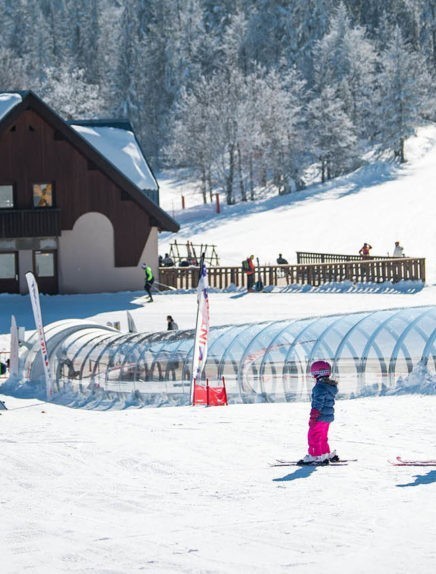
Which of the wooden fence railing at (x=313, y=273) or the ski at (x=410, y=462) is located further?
the wooden fence railing at (x=313, y=273)

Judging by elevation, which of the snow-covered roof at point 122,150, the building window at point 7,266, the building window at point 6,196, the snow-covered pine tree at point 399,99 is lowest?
the building window at point 7,266

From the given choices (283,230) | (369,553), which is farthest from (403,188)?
(369,553)

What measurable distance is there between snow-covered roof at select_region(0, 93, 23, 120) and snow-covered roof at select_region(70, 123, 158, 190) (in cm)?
604

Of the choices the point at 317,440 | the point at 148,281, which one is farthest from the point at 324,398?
the point at 148,281

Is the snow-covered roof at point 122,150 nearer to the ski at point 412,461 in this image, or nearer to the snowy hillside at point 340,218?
the snowy hillside at point 340,218

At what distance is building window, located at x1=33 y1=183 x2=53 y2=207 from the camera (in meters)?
45.9

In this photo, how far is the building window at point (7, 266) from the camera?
45.2 metres

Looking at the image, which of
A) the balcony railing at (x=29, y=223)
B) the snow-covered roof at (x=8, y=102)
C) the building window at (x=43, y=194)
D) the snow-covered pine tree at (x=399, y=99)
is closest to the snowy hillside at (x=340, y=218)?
the snow-covered pine tree at (x=399, y=99)

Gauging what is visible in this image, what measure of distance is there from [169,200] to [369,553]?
88.1 m

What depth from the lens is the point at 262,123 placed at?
9362 cm

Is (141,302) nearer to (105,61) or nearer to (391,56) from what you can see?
(391,56)

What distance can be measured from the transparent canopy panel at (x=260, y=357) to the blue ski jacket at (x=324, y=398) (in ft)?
A: 23.0

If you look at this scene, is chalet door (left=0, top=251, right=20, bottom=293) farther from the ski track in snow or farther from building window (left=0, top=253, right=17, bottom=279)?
the ski track in snow

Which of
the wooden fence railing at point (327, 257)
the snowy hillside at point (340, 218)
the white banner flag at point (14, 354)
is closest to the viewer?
the white banner flag at point (14, 354)
